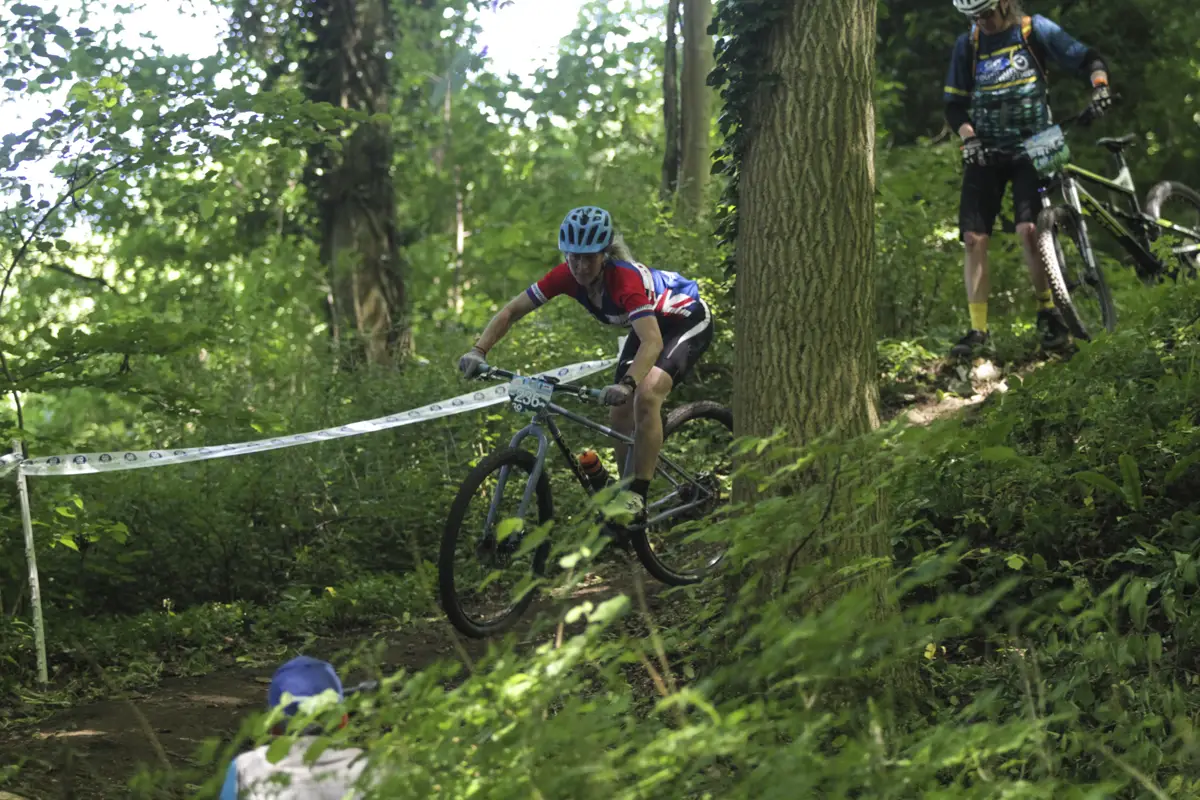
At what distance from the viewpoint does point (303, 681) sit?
3.18m

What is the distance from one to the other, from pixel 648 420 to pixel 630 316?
0.67 metres

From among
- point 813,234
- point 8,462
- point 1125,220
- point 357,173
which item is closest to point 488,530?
point 813,234

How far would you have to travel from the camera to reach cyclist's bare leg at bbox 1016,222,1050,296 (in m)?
8.54

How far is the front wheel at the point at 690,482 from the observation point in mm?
7504

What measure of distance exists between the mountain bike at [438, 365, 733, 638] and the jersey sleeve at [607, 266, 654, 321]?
0.47m

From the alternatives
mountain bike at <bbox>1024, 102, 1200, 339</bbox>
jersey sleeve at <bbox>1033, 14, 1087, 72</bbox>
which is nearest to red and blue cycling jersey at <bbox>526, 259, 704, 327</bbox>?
mountain bike at <bbox>1024, 102, 1200, 339</bbox>

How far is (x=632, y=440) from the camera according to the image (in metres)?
7.12

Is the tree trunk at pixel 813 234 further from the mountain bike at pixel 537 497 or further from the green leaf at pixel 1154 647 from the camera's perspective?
the green leaf at pixel 1154 647

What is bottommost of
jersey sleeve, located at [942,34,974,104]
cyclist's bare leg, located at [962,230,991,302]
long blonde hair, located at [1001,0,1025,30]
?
cyclist's bare leg, located at [962,230,991,302]

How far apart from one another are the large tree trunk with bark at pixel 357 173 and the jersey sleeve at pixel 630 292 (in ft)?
23.9

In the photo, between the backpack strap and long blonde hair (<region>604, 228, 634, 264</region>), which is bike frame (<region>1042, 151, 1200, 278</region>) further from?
long blonde hair (<region>604, 228, 634, 264</region>)

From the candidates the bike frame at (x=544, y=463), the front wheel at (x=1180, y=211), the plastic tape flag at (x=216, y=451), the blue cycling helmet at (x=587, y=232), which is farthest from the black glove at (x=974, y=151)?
the blue cycling helmet at (x=587, y=232)

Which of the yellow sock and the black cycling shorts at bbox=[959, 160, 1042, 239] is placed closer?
the black cycling shorts at bbox=[959, 160, 1042, 239]

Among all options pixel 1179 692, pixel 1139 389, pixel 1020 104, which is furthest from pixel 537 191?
pixel 1179 692
